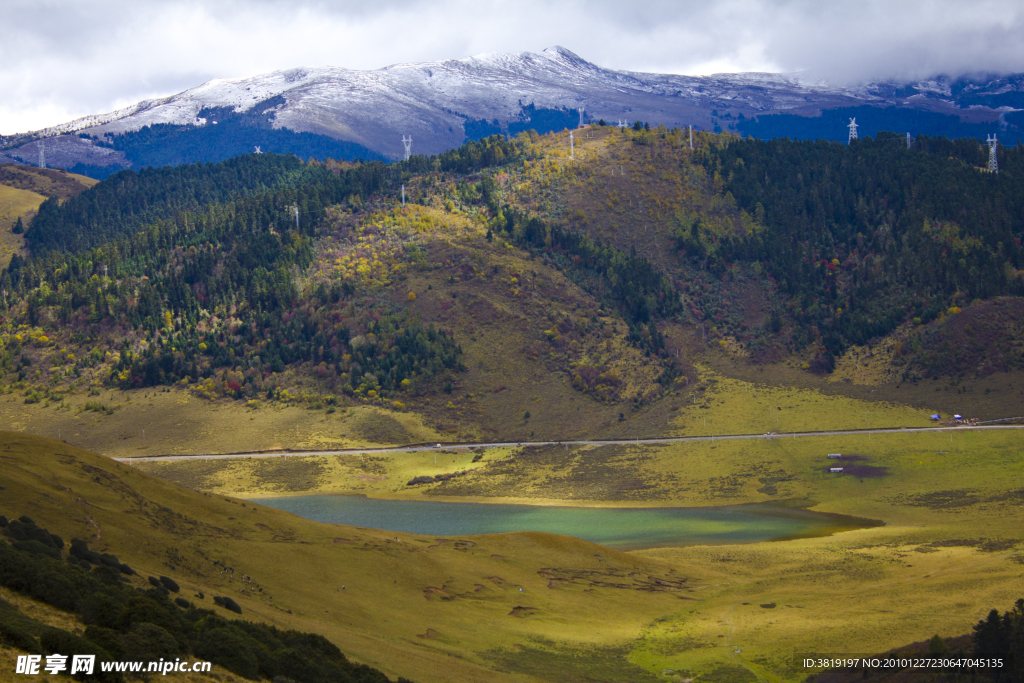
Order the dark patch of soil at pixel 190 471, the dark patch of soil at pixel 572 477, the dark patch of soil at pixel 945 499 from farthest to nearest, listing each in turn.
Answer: the dark patch of soil at pixel 190 471 < the dark patch of soil at pixel 572 477 < the dark patch of soil at pixel 945 499

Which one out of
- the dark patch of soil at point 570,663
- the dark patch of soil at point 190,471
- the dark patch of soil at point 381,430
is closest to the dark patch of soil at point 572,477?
the dark patch of soil at point 381,430

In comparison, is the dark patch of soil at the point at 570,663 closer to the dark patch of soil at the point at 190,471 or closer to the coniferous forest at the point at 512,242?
the dark patch of soil at the point at 190,471

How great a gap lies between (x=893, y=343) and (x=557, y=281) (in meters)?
55.1

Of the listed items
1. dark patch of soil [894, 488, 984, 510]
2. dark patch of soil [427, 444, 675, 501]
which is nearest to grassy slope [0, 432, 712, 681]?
dark patch of soil [894, 488, 984, 510]

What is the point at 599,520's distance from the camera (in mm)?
97062

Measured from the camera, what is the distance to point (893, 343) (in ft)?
478

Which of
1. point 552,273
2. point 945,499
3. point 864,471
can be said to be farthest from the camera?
point 552,273

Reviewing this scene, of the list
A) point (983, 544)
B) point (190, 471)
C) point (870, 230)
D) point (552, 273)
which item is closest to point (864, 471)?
point (983, 544)

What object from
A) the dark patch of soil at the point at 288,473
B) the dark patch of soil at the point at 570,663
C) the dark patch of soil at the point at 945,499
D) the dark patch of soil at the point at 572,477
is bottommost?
the dark patch of soil at the point at 288,473

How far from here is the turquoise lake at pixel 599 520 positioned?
287 ft

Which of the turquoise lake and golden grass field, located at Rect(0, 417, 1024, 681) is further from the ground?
golden grass field, located at Rect(0, 417, 1024, 681)

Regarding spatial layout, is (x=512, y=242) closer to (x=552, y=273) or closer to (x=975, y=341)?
(x=552, y=273)

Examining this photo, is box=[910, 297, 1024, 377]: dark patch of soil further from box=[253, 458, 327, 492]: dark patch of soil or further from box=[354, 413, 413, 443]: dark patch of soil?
box=[253, 458, 327, 492]: dark patch of soil

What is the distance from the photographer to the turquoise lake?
87500 millimetres
